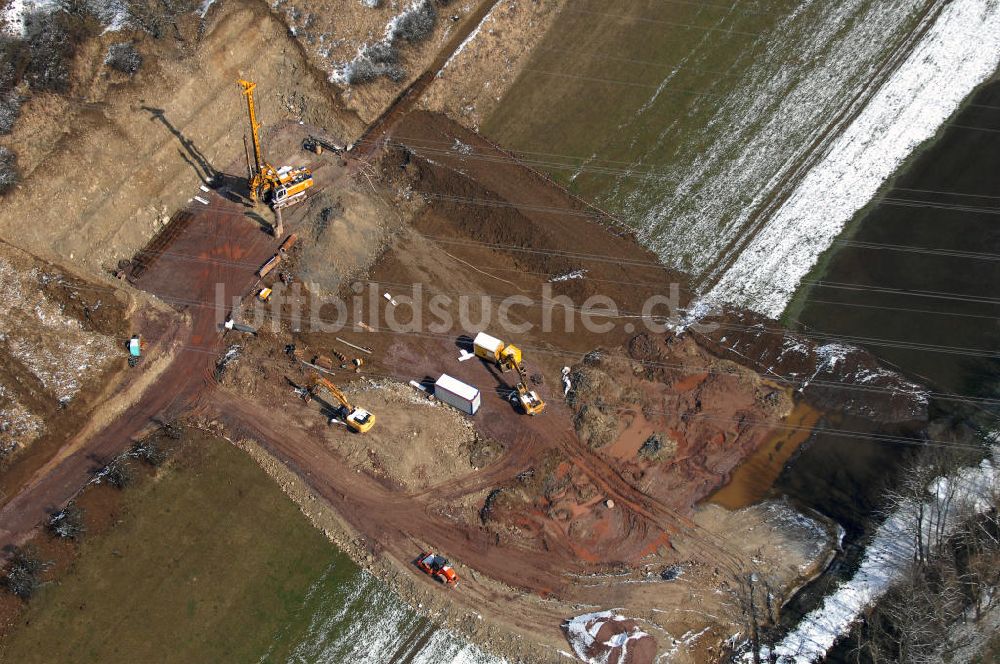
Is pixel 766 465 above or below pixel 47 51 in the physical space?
above

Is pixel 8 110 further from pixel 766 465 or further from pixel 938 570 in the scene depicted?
pixel 938 570

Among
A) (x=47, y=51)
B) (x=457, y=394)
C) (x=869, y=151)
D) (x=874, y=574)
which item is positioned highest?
(x=869, y=151)

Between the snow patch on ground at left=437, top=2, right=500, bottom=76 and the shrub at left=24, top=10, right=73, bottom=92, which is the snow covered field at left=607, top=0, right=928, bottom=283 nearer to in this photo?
the snow patch on ground at left=437, top=2, right=500, bottom=76

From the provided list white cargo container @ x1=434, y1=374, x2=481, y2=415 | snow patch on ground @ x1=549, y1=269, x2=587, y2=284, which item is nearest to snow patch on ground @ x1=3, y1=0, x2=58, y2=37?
white cargo container @ x1=434, y1=374, x2=481, y2=415

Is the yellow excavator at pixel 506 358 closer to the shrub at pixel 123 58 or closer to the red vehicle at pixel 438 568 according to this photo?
the red vehicle at pixel 438 568

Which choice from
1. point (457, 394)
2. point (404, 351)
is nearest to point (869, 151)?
point (457, 394)

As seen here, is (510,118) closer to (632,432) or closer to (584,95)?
(584,95)

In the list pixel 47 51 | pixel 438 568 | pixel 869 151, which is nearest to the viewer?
pixel 438 568
